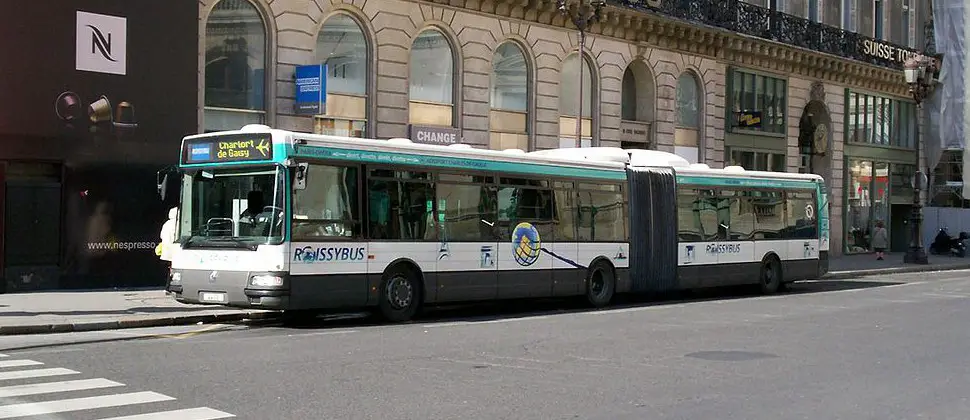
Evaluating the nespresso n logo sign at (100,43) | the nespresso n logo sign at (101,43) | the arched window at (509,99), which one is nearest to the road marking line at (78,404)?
the nespresso n logo sign at (101,43)

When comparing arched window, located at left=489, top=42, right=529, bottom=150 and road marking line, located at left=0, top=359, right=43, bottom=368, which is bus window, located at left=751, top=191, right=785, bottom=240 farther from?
road marking line, located at left=0, top=359, right=43, bottom=368

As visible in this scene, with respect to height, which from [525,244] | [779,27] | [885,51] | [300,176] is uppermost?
[885,51]

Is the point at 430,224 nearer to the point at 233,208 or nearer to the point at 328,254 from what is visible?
the point at 328,254

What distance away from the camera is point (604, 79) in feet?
110

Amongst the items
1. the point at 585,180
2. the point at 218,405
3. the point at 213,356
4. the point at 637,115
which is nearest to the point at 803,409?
the point at 218,405

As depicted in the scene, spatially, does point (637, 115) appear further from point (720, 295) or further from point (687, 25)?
point (720, 295)

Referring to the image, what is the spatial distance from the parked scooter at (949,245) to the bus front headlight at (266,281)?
40.2m

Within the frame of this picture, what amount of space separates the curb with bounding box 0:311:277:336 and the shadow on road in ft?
1.56

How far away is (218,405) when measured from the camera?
9125mm

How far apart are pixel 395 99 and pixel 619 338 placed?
13449 mm

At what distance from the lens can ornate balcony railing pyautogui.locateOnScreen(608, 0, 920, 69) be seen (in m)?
36.2

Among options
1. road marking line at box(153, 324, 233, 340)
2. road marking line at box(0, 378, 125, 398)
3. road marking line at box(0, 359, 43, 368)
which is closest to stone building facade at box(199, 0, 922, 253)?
road marking line at box(153, 324, 233, 340)

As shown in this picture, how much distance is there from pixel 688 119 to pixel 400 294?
22634mm

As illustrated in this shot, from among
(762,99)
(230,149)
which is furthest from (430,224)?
(762,99)
